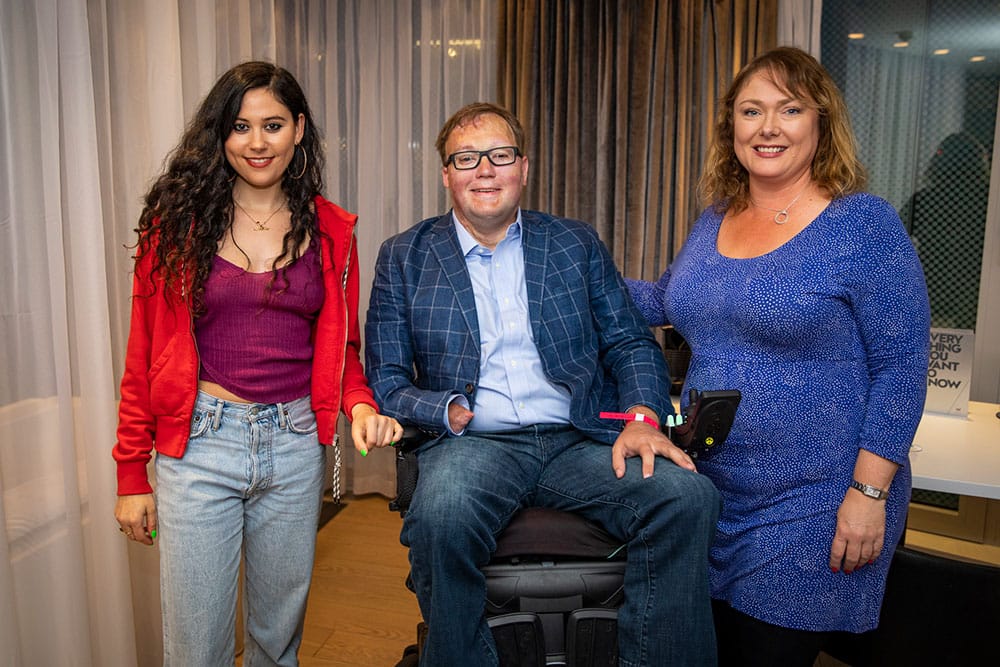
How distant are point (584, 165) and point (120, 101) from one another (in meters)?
2.09

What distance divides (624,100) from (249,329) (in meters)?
2.40

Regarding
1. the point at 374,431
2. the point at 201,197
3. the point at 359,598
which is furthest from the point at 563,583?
the point at 359,598

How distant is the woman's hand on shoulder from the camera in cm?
166

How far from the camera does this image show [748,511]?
173cm

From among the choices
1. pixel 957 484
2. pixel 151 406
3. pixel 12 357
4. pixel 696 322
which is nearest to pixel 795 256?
pixel 696 322

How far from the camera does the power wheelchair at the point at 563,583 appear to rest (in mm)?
1641

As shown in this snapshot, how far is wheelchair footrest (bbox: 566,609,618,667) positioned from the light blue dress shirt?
1.58ft

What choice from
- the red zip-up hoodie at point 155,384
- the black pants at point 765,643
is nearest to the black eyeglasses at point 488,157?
the red zip-up hoodie at point 155,384

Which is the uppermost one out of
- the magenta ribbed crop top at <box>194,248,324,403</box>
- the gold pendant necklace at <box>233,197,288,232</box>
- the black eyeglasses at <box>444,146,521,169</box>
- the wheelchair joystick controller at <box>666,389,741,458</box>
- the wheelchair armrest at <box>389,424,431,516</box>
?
the black eyeglasses at <box>444,146,521,169</box>

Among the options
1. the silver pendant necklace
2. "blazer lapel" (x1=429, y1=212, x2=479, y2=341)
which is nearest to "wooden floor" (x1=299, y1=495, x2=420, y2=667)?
"blazer lapel" (x1=429, y1=212, x2=479, y2=341)

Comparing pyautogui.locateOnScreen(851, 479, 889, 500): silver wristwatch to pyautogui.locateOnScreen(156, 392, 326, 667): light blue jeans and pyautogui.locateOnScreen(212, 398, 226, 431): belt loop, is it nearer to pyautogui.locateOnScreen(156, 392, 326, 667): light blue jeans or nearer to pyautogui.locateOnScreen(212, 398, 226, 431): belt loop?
pyautogui.locateOnScreen(156, 392, 326, 667): light blue jeans

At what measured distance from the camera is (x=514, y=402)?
75.8 inches

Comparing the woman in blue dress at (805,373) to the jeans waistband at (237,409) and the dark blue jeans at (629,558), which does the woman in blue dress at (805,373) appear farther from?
the jeans waistband at (237,409)

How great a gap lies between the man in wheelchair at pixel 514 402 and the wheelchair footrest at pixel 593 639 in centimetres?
3
